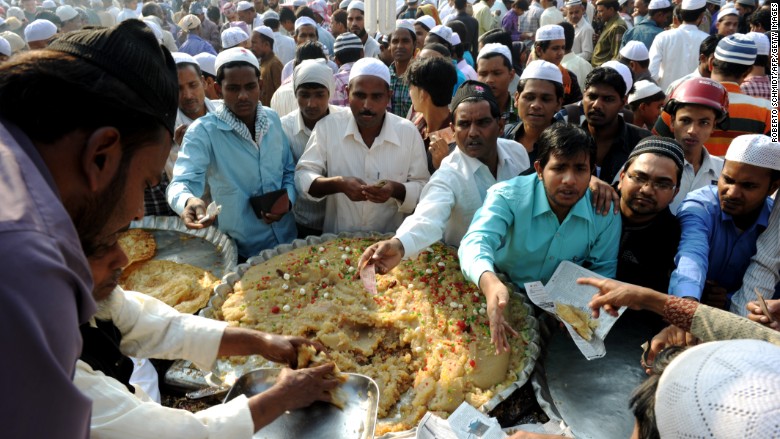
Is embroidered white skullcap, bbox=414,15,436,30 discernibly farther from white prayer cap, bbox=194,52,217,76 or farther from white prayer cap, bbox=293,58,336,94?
white prayer cap, bbox=293,58,336,94

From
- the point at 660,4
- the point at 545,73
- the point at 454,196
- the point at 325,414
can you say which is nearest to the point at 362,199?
the point at 454,196

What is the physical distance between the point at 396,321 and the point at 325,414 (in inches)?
30.1

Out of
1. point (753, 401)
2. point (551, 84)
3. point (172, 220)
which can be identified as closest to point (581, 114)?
point (551, 84)

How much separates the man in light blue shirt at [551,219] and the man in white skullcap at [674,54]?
16.9 ft

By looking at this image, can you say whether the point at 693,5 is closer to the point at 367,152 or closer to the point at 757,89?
the point at 757,89

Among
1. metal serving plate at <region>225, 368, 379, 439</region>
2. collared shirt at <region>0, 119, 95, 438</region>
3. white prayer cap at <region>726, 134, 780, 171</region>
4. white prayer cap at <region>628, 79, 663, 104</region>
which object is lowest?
metal serving plate at <region>225, 368, 379, 439</region>

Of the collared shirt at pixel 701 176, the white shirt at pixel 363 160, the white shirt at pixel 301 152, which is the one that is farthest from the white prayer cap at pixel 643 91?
the white shirt at pixel 301 152

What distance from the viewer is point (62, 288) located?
85cm

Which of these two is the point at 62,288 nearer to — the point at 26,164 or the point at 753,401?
the point at 26,164

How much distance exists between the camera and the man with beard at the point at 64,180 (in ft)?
2.63

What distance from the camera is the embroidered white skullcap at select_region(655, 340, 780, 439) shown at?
1.08 metres

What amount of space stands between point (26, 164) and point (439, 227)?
2.27 metres

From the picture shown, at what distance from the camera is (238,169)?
3662 mm

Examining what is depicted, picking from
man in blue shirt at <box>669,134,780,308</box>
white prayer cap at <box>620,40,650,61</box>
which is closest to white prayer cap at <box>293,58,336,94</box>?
man in blue shirt at <box>669,134,780,308</box>
